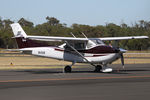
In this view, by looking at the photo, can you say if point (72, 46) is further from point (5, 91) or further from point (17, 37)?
point (5, 91)

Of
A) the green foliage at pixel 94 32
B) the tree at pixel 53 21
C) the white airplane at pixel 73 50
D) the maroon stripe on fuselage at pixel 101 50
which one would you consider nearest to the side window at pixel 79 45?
the white airplane at pixel 73 50

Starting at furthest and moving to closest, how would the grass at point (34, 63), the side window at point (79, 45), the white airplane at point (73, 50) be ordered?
the grass at point (34, 63)
the side window at point (79, 45)
the white airplane at point (73, 50)

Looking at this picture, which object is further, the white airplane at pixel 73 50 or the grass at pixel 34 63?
the grass at pixel 34 63

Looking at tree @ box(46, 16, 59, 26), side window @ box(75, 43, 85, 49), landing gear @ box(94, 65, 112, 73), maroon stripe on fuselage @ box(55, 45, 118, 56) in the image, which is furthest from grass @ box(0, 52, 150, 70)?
tree @ box(46, 16, 59, 26)

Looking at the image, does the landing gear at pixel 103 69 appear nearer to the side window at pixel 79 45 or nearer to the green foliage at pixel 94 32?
the side window at pixel 79 45

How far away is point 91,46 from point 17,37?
5500mm

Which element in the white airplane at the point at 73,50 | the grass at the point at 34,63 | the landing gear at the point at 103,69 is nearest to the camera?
the landing gear at the point at 103,69

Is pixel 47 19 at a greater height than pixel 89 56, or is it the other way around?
pixel 47 19

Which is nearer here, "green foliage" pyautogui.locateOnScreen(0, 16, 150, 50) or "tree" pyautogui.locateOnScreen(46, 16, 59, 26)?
"green foliage" pyautogui.locateOnScreen(0, 16, 150, 50)

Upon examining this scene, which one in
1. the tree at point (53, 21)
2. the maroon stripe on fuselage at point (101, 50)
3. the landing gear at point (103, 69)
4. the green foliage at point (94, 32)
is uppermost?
the tree at point (53, 21)

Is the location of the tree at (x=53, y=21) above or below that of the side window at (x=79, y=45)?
above

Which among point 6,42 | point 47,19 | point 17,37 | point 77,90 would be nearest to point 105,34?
point 6,42

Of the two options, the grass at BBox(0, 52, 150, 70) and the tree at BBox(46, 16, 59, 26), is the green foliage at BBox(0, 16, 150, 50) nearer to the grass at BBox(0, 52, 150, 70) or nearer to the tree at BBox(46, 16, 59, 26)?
the tree at BBox(46, 16, 59, 26)

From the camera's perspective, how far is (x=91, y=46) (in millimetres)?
22094
